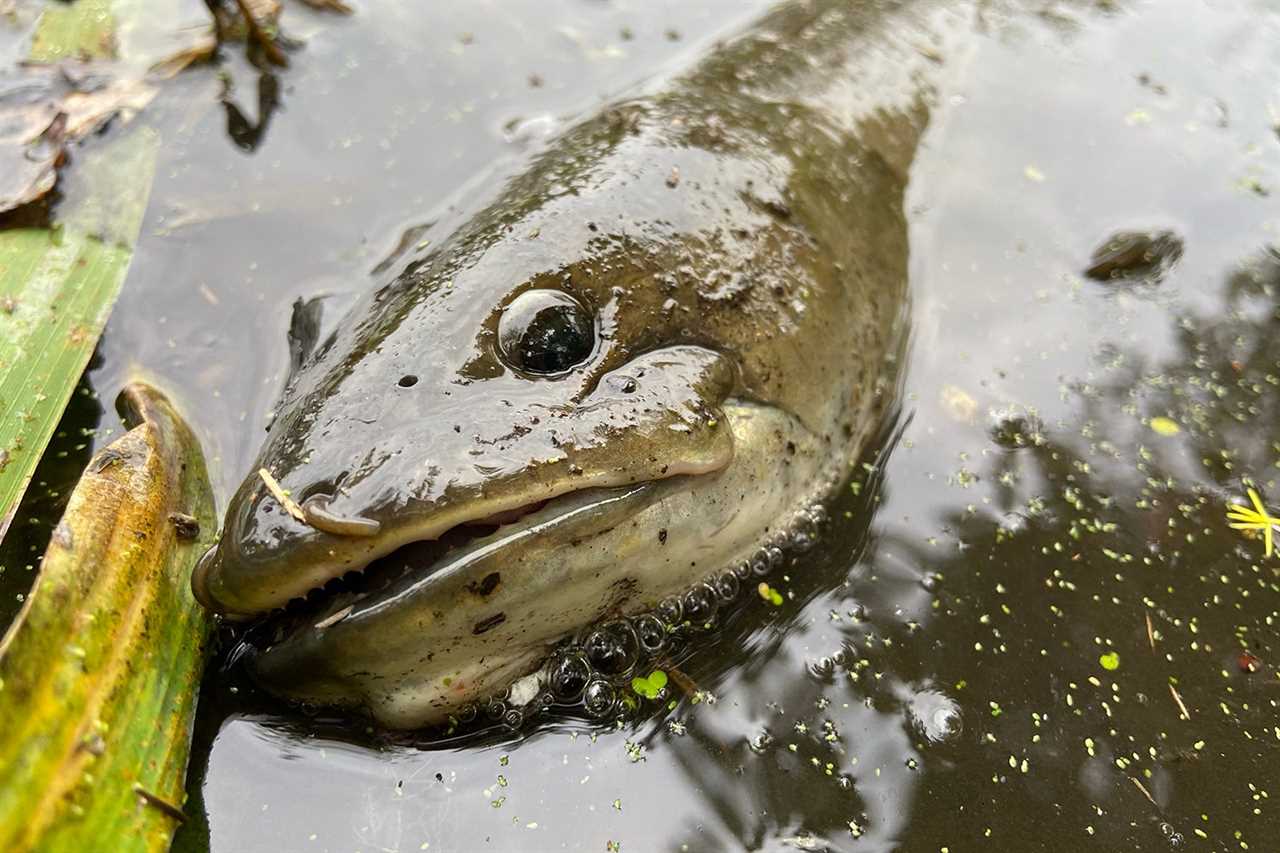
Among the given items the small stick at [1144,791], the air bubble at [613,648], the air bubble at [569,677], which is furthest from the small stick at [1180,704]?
the air bubble at [569,677]

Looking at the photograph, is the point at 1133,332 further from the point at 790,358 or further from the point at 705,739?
the point at 705,739

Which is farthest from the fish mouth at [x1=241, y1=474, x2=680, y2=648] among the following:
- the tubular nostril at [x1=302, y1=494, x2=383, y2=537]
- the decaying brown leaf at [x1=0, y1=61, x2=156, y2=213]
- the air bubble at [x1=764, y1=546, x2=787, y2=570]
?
the decaying brown leaf at [x1=0, y1=61, x2=156, y2=213]

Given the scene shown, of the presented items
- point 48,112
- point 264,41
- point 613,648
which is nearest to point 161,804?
point 613,648

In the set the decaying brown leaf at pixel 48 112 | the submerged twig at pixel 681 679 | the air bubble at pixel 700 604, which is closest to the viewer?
the submerged twig at pixel 681 679

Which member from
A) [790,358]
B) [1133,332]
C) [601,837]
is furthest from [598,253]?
[1133,332]

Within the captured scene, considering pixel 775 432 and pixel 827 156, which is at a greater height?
pixel 827 156

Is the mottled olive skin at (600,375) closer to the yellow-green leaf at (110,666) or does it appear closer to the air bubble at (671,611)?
the air bubble at (671,611)
